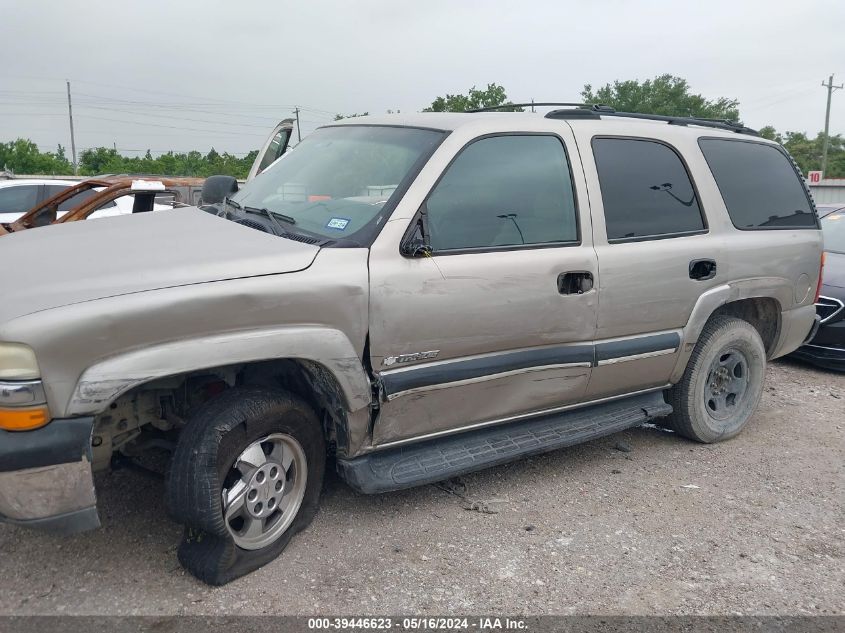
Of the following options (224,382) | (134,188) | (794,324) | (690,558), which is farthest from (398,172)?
(134,188)

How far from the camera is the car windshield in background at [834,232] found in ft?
24.0

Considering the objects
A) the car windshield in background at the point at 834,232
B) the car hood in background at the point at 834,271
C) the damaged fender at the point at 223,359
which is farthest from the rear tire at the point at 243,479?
the car windshield in background at the point at 834,232

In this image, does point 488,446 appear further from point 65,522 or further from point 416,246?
point 65,522

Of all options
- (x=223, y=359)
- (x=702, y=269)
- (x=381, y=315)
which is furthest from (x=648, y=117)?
(x=223, y=359)

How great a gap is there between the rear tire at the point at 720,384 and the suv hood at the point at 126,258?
2604 millimetres

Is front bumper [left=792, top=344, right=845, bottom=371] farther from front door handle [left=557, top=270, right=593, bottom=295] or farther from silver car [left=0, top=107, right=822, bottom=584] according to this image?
front door handle [left=557, top=270, right=593, bottom=295]

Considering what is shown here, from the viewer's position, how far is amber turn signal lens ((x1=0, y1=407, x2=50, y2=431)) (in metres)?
2.38

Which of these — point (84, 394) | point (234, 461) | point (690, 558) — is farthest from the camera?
point (690, 558)

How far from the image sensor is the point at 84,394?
245 cm

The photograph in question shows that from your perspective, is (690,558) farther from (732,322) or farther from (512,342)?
(732,322)

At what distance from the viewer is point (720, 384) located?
4691mm

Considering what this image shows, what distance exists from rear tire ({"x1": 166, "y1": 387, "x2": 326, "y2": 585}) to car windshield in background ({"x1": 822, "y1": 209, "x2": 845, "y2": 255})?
623cm

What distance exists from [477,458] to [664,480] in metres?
1.29

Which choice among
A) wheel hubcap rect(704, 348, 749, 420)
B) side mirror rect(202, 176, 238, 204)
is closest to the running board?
wheel hubcap rect(704, 348, 749, 420)
